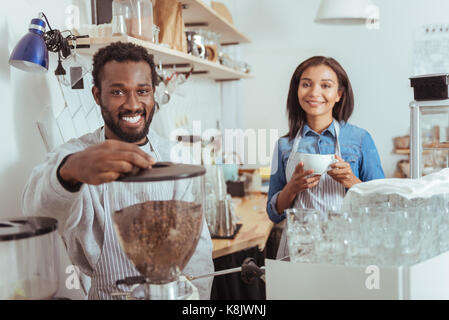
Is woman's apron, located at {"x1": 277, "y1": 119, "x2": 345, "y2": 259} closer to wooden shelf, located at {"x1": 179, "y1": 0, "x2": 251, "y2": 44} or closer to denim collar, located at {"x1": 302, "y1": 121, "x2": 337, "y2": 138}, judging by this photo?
denim collar, located at {"x1": 302, "y1": 121, "x2": 337, "y2": 138}

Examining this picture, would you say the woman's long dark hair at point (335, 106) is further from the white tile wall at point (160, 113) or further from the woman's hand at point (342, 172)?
the white tile wall at point (160, 113)

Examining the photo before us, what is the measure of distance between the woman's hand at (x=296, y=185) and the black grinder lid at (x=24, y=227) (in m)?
0.88

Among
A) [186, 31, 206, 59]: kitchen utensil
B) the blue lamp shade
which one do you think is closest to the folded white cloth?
the blue lamp shade

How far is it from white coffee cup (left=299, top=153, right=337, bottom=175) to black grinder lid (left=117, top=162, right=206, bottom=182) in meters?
0.76

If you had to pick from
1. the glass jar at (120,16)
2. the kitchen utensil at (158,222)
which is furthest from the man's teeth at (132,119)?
the kitchen utensil at (158,222)

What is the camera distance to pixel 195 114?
11.1ft

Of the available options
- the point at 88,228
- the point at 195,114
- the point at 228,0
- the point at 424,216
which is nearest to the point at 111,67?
the point at 88,228

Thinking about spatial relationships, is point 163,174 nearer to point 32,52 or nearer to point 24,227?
point 24,227

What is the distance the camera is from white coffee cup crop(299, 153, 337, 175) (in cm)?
158

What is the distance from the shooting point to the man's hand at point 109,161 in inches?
32.7

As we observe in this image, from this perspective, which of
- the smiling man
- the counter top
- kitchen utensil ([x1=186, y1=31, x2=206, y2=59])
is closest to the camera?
the smiling man

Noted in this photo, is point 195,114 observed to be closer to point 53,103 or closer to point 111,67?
point 53,103

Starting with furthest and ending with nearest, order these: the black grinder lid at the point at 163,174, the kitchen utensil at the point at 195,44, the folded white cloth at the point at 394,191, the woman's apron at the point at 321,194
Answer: the kitchen utensil at the point at 195,44
the woman's apron at the point at 321,194
the folded white cloth at the point at 394,191
the black grinder lid at the point at 163,174
